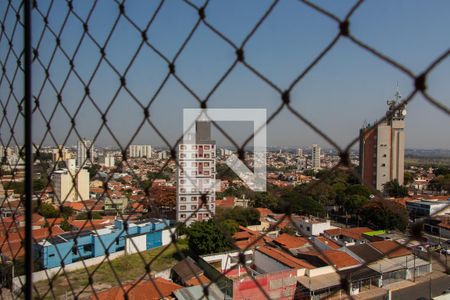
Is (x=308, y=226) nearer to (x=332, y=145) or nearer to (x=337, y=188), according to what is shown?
(x=337, y=188)

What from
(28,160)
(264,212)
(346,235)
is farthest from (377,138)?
(264,212)

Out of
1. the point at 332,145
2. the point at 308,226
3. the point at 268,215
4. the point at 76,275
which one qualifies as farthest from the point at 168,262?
the point at 332,145

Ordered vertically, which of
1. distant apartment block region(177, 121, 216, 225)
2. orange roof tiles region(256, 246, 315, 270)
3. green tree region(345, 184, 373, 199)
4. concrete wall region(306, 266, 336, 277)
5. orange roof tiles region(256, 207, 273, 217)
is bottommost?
orange roof tiles region(256, 207, 273, 217)

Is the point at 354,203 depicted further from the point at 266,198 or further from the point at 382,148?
the point at 266,198

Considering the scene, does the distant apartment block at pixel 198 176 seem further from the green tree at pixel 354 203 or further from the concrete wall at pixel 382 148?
the green tree at pixel 354 203

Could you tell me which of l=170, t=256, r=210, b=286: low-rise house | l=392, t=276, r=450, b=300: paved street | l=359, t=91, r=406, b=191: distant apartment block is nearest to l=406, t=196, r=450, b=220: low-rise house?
l=359, t=91, r=406, b=191: distant apartment block

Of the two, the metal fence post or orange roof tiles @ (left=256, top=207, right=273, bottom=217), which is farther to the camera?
orange roof tiles @ (left=256, top=207, right=273, bottom=217)

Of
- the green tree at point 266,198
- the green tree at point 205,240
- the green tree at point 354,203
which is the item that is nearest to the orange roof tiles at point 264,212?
the green tree at point 354,203

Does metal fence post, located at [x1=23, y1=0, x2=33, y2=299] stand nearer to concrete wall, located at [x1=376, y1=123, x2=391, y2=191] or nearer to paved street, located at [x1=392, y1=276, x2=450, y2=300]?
concrete wall, located at [x1=376, y1=123, x2=391, y2=191]
